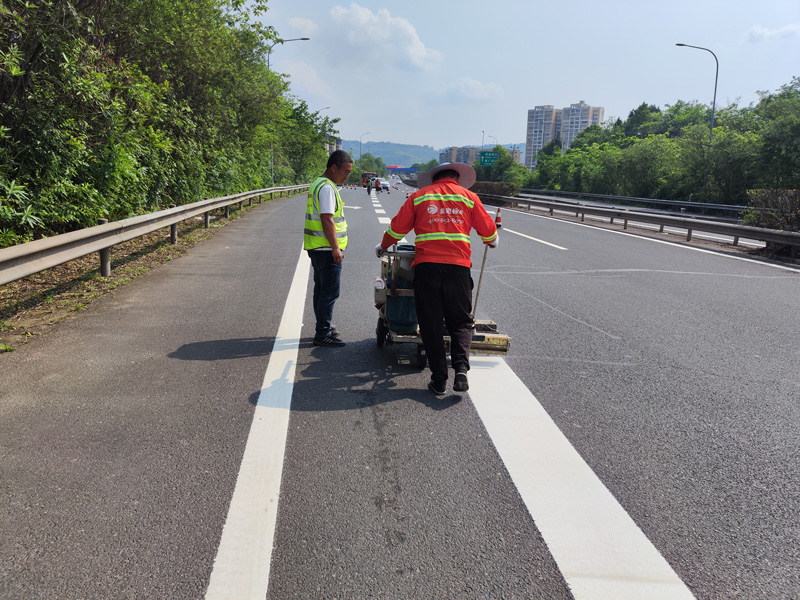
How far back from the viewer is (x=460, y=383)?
430 centimetres

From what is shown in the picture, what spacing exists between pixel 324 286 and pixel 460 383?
6.04 feet

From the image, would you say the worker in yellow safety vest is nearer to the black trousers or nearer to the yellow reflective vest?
the yellow reflective vest

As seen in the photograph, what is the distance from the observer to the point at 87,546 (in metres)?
2.44

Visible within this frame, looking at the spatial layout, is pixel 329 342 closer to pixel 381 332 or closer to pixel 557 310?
pixel 381 332

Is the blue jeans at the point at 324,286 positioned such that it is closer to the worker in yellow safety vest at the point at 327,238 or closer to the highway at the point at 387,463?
the worker in yellow safety vest at the point at 327,238

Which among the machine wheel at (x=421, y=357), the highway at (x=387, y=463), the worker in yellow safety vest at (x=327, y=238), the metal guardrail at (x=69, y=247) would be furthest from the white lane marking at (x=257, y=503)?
the metal guardrail at (x=69, y=247)

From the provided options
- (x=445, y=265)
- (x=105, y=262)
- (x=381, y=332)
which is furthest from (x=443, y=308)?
(x=105, y=262)

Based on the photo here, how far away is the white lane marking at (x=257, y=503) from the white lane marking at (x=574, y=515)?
1.26 metres

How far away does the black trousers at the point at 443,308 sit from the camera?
4.44 metres

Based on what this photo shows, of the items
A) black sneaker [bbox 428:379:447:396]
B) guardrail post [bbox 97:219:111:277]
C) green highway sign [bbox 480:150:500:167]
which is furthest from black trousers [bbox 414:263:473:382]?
green highway sign [bbox 480:150:500:167]

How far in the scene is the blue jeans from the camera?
→ 5449 millimetres

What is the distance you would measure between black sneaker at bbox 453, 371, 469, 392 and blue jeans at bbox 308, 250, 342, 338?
1.62 m

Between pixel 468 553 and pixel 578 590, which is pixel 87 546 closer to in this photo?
pixel 468 553

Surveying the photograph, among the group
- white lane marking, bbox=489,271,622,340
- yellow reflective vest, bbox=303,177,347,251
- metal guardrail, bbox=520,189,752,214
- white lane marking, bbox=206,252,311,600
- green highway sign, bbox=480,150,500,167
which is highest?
green highway sign, bbox=480,150,500,167
